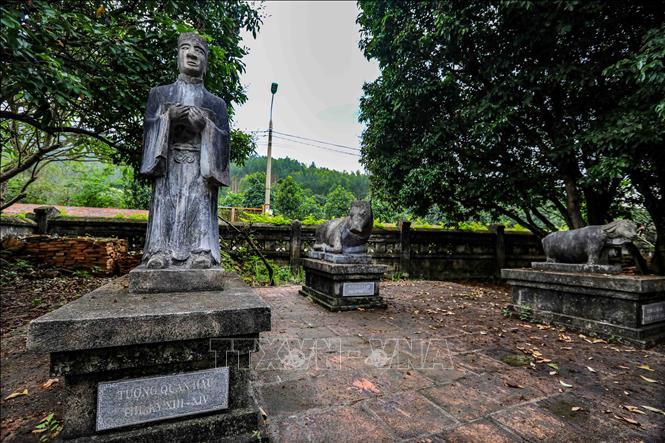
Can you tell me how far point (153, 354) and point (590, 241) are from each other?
5.38 metres

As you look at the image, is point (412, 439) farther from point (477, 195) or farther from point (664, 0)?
point (664, 0)

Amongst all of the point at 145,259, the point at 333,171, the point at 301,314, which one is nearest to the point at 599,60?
the point at 301,314

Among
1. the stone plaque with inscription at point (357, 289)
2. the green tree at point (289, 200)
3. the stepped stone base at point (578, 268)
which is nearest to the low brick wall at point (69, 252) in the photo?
the stone plaque with inscription at point (357, 289)

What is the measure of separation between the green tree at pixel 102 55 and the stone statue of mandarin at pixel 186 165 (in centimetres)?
143

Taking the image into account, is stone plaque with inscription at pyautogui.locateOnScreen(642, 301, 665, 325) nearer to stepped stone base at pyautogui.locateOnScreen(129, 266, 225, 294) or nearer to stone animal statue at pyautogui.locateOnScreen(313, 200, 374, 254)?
stone animal statue at pyautogui.locateOnScreen(313, 200, 374, 254)

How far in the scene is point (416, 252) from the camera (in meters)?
10.4

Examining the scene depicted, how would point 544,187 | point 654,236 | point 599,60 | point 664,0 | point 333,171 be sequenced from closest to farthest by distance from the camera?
point 664,0 → point 599,60 → point 654,236 → point 544,187 → point 333,171

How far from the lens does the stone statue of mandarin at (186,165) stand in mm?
2354

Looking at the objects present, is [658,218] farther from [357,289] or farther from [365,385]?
[365,385]

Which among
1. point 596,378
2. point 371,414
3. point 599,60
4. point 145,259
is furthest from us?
point 599,60

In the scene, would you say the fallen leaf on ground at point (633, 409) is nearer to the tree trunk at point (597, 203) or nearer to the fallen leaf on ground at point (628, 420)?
the fallen leaf on ground at point (628, 420)

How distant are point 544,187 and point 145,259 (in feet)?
27.4

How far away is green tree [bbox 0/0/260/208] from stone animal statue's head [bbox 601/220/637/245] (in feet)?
19.3

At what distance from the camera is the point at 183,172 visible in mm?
2459
